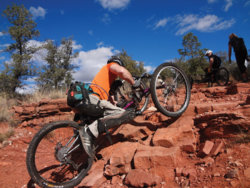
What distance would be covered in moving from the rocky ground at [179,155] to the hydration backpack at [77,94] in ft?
3.29

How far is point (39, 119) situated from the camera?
247 inches

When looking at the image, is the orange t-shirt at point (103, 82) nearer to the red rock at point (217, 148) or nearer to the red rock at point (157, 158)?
the red rock at point (157, 158)

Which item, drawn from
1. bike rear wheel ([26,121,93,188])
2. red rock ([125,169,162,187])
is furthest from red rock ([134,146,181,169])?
bike rear wheel ([26,121,93,188])

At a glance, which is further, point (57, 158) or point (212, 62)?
point (212, 62)

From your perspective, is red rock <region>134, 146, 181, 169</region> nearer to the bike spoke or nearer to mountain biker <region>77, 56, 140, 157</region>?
mountain biker <region>77, 56, 140, 157</region>

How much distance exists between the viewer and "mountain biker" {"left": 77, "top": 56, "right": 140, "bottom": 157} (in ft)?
8.45

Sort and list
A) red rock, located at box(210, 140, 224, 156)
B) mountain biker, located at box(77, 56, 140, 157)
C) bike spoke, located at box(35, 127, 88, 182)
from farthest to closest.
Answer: bike spoke, located at box(35, 127, 88, 182) < mountain biker, located at box(77, 56, 140, 157) < red rock, located at box(210, 140, 224, 156)

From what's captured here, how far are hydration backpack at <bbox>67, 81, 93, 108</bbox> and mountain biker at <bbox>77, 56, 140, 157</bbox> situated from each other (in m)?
0.17

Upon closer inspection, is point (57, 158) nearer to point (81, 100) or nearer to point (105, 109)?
point (81, 100)

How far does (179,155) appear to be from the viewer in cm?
219

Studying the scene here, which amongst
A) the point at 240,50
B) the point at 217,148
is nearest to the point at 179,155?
the point at 217,148

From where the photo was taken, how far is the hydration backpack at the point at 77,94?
2449 mm

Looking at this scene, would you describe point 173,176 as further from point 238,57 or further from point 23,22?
point 23,22

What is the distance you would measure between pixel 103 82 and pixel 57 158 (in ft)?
4.62
